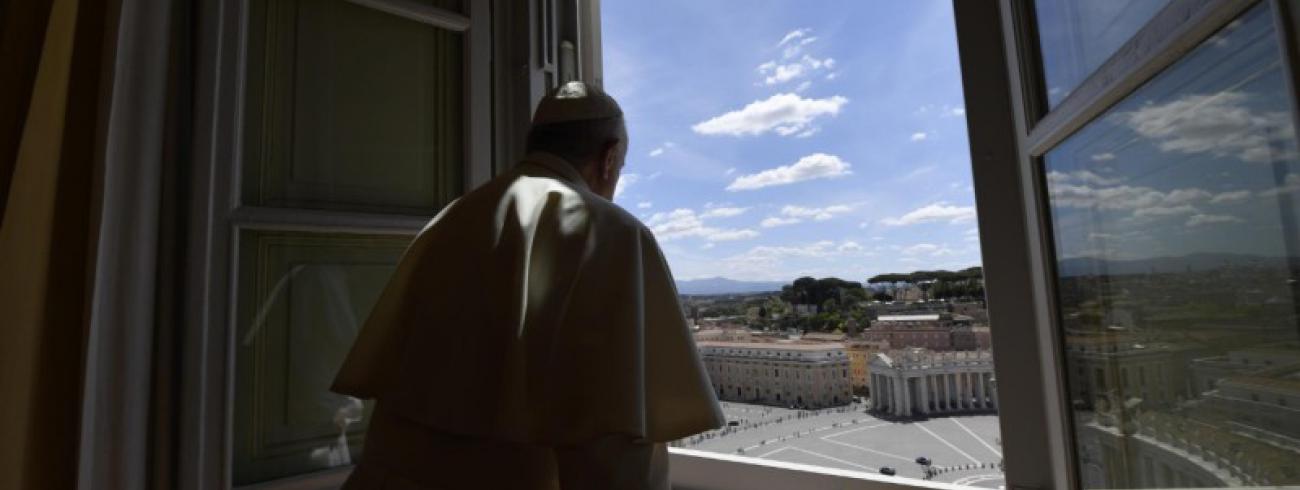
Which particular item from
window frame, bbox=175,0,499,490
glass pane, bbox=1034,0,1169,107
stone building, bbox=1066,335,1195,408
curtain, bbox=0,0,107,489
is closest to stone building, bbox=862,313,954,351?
stone building, bbox=1066,335,1195,408

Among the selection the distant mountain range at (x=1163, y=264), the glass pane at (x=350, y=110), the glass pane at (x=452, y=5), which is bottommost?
the distant mountain range at (x=1163, y=264)

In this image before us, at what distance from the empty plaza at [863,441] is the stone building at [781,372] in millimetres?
26

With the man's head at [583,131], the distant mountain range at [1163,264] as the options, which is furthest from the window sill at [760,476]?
the man's head at [583,131]

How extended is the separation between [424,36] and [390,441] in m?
1.01

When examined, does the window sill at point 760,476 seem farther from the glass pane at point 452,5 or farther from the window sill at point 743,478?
the glass pane at point 452,5

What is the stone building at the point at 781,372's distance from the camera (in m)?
1.31

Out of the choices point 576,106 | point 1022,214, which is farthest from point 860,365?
point 576,106

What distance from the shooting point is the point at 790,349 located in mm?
1370

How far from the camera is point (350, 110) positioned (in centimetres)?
131

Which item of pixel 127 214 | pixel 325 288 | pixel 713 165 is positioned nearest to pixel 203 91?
pixel 127 214

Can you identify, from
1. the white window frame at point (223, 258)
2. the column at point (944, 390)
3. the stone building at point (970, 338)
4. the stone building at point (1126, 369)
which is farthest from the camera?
the column at point (944, 390)

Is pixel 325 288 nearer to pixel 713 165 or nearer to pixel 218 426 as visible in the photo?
pixel 218 426

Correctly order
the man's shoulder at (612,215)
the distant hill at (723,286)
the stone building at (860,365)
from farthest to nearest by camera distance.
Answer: the distant hill at (723,286), the stone building at (860,365), the man's shoulder at (612,215)

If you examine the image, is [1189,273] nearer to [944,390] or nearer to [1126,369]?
[1126,369]
